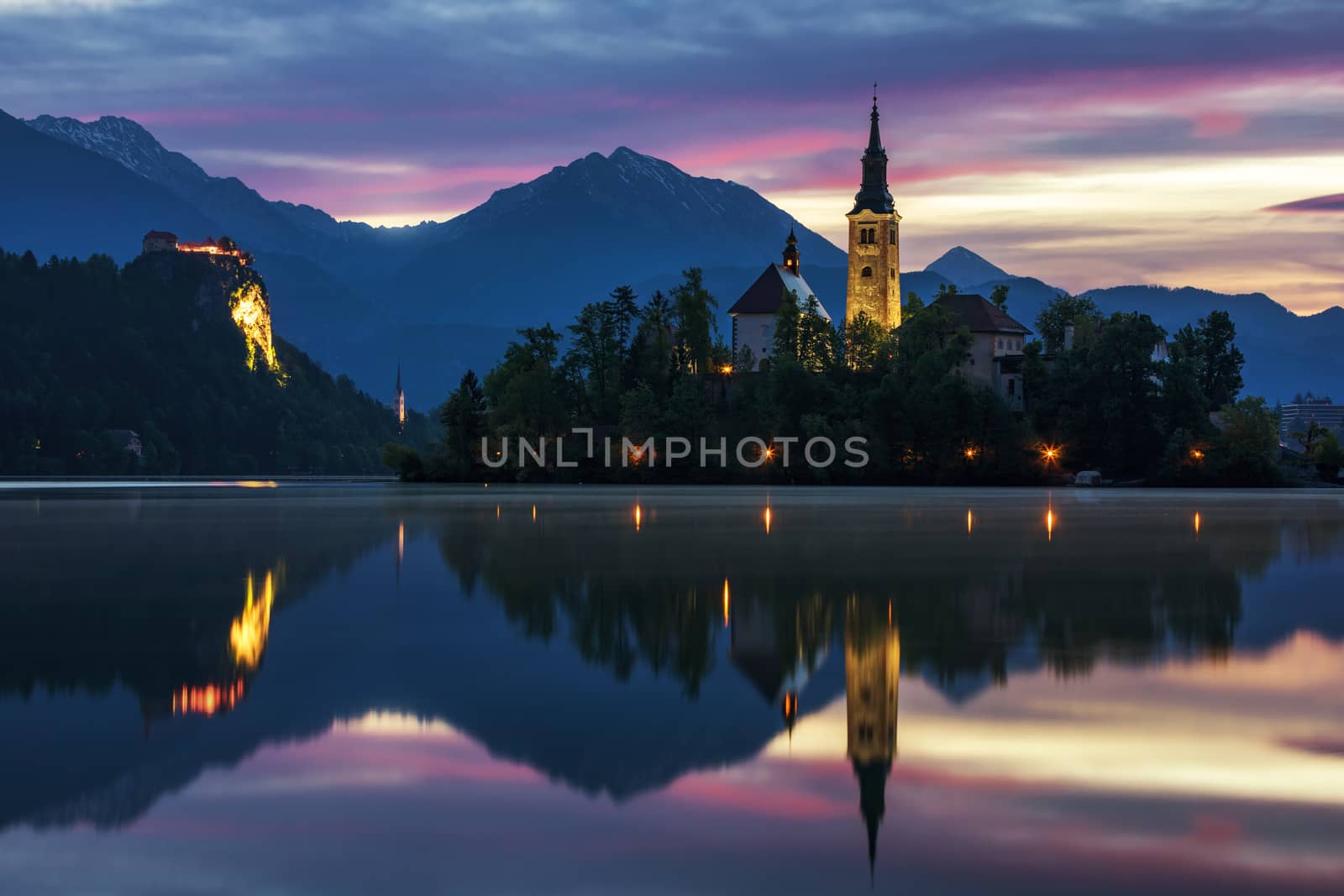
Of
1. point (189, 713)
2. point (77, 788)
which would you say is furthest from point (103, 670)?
point (77, 788)

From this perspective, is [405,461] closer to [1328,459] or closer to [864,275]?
[864,275]

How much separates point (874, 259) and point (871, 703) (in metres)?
160

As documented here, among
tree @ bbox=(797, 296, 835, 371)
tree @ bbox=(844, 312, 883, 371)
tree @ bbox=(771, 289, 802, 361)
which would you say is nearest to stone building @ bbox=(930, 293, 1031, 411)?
tree @ bbox=(844, 312, 883, 371)

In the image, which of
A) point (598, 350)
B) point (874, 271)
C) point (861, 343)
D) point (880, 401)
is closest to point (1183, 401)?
point (880, 401)

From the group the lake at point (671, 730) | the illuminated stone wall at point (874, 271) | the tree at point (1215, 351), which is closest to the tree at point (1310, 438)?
the tree at point (1215, 351)

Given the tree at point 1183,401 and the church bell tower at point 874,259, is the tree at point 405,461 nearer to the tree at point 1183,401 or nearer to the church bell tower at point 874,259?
the church bell tower at point 874,259

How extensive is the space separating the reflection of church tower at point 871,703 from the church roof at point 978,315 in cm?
12081

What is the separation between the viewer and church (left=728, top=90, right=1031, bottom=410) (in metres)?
143

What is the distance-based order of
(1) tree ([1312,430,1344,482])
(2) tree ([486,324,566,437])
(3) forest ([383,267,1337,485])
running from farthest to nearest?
(2) tree ([486,324,566,437]), (1) tree ([1312,430,1344,482]), (3) forest ([383,267,1337,485])

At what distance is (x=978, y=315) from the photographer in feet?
477

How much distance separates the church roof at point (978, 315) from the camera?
14325cm

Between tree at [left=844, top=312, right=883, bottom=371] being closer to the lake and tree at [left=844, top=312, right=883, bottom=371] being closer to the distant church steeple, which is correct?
the distant church steeple

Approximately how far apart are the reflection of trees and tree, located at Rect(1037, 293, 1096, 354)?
301 feet

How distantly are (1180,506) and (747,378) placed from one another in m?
63.2
